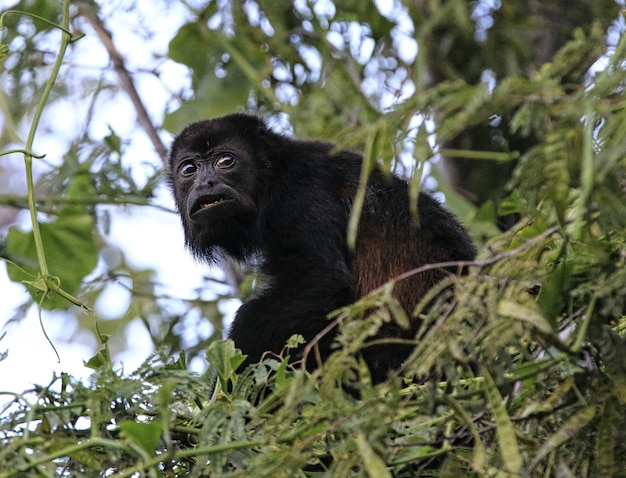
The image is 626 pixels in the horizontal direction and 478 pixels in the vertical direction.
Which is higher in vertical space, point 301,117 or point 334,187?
point 301,117

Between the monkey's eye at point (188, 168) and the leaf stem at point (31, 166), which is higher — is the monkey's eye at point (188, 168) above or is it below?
above

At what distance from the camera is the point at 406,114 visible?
2295mm

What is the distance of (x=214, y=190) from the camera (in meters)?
4.55

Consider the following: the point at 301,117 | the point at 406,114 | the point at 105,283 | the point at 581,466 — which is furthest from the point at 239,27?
the point at 581,466

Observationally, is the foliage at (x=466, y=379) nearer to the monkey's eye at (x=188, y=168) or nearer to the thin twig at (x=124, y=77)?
the monkey's eye at (x=188, y=168)

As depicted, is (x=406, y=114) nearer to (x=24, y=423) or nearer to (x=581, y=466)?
(x=581, y=466)

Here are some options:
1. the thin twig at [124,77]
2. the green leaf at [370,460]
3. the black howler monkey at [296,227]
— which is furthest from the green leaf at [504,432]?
the thin twig at [124,77]

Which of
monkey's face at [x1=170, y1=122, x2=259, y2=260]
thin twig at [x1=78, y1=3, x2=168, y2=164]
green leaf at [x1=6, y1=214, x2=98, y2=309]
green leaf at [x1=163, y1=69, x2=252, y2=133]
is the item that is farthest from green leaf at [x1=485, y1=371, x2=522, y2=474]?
green leaf at [x1=163, y1=69, x2=252, y2=133]

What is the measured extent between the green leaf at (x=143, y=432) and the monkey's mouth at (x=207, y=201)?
8.04ft

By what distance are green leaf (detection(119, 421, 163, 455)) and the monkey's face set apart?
2410mm

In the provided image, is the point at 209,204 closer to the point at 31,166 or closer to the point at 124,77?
the point at 31,166

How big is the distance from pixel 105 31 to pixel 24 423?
4.42m

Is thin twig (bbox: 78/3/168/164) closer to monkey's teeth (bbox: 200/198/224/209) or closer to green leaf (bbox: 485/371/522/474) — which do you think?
monkey's teeth (bbox: 200/198/224/209)

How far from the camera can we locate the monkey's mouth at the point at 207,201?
14.9 feet
